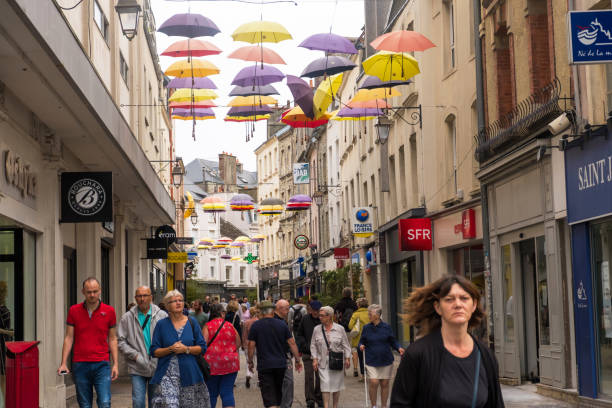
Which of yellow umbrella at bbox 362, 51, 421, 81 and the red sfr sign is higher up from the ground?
yellow umbrella at bbox 362, 51, 421, 81

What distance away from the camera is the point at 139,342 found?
37.2 ft

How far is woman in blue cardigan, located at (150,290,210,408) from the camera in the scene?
9797 millimetres

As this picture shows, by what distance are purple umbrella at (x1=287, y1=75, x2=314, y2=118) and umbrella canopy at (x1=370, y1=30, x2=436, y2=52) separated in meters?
3.72

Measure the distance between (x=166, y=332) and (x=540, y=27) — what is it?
10.4 meters

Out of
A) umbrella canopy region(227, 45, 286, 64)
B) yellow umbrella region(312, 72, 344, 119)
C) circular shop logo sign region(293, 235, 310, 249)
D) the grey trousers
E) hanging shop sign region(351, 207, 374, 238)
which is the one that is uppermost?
umbrella canopy region(227, 45, 286, 64)

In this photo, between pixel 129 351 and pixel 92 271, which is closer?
pixel 129 351

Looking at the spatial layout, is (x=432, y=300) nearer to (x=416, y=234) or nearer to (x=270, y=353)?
(x=270, y=353)

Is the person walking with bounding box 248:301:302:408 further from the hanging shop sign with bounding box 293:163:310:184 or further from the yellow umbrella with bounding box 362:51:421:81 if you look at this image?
the hanging shop sign with bounding box 293:163:310:184

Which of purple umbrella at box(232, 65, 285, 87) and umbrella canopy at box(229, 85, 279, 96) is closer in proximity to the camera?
purple umbrella at box(232, 65, 285, 87)

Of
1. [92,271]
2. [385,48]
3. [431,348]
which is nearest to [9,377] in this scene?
[431,348]

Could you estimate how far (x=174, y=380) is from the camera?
9.85 meters

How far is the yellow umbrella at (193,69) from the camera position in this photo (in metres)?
21.2

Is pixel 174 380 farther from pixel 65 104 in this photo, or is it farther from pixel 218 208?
pixel 218 208

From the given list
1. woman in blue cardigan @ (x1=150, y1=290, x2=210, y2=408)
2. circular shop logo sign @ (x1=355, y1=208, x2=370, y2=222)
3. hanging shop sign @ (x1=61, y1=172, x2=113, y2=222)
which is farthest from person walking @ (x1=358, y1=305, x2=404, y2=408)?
circular shop logo sign @ (x1=355, y1=208, x2=370, y2=222)
